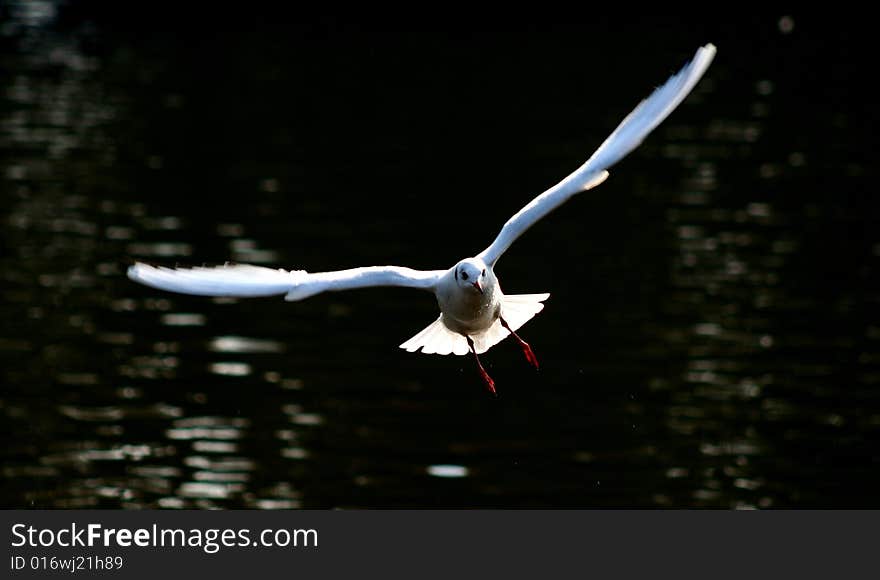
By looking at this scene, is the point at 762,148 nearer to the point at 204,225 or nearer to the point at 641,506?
→ the point at 204,225

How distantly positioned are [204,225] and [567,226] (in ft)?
21.0

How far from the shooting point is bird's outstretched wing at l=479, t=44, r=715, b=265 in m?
11.9

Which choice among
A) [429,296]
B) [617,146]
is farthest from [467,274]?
[429,296]

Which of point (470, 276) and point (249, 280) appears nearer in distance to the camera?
point (249, 280)

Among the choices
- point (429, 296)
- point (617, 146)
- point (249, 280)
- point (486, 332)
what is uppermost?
point (429, 296)

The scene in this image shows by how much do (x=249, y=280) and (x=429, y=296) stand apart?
43.4 ft

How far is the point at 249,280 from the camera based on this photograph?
11477 mm

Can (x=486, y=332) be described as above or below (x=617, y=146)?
below

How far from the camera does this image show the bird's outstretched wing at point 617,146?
11898mm

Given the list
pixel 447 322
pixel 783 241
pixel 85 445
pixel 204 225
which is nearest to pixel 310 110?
pixel 204 225

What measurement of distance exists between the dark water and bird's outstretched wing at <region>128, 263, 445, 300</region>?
16.6 feet

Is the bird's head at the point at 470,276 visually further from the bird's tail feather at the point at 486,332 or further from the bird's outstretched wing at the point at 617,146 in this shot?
the bird's tail feather at the point at 486,332

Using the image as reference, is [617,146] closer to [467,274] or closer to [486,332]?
[467,274]

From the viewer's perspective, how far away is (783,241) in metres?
27.5
